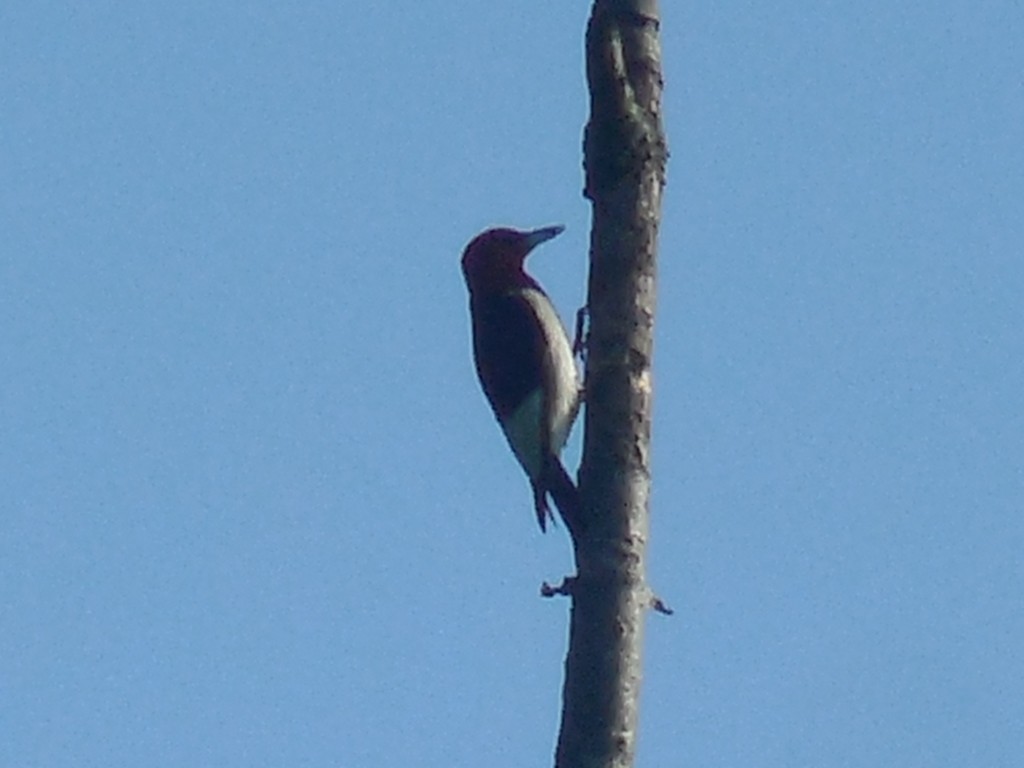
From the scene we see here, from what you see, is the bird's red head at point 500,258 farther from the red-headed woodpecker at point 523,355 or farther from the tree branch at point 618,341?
the tree branch at point 618,341

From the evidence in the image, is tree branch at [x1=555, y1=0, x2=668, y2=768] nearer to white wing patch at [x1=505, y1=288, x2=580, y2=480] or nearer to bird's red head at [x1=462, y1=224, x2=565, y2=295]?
white wing patch at [x1=505, y1=288, x2=580, y2=480]

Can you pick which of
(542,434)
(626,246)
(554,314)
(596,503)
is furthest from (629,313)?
(554,314)

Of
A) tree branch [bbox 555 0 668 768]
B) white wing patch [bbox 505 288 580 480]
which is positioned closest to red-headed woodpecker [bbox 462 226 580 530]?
white wing patch [bbox 505 288 580 480]

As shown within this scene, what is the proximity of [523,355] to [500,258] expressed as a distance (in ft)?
2.89

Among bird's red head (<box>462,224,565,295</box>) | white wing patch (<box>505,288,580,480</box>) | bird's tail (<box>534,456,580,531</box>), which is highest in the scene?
bird's red head (<box>462,224,565,295</box>)

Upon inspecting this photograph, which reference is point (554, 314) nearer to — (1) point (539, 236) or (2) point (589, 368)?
(1) point (539, 236)

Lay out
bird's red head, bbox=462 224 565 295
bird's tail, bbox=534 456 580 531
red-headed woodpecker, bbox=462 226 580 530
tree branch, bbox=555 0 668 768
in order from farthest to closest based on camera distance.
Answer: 1. bird's red head, bbox=462 224 565 295
2. red-headed woodpecker, bbox=462 226 580 530
3. bird's tail, bbox=534 456 580 531
4. tree branch, bbox=555 0 668 768

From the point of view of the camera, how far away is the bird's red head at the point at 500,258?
369 inches

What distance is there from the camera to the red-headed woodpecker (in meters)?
8.20

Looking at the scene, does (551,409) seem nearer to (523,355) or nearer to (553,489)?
(523,355)

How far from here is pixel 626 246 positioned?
5738mm

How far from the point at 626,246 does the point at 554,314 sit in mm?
3405

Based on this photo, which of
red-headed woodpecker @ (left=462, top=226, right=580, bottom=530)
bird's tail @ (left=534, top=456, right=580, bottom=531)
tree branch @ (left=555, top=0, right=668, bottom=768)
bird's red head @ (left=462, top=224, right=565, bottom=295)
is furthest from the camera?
bird's red head @ (left=462, top=224, right=565, bottom=295)

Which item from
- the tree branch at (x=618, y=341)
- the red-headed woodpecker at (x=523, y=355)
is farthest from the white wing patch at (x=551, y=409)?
the tree branch at (x=618, y=341)
